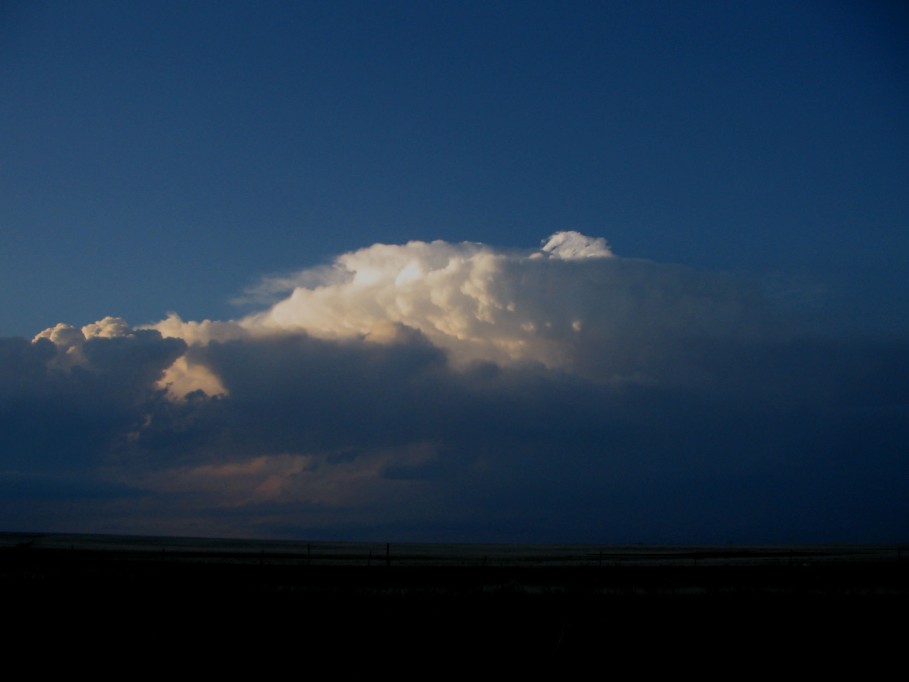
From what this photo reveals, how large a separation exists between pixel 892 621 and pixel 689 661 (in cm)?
701

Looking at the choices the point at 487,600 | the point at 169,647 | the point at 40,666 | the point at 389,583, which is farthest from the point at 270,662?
the point at 389,583

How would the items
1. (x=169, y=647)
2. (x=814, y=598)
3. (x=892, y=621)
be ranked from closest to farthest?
(x=169, y=647) → (x=892, y=621) → (x=814, y=598)

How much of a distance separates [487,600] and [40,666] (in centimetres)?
1162

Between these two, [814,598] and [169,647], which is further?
[814,598]

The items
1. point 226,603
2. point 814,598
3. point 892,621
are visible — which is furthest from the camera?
point 814,598

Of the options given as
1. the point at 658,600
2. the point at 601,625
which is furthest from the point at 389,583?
the point at 601,625

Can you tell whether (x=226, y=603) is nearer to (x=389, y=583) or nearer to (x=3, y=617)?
(x=3, y=617)

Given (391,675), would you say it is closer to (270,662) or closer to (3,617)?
(270,662)

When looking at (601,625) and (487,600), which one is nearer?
(601,625)

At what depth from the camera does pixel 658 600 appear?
79.7 feet

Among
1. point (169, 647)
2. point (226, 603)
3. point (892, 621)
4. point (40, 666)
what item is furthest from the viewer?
point (226, 603)

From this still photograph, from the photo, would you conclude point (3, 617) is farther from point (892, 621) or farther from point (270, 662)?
point (892, 621)

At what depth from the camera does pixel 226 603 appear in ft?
71.9

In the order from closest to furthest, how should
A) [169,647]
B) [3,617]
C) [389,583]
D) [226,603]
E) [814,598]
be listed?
[169,647]
[3,617]
[226,603]
[814,598]
[389,583]
